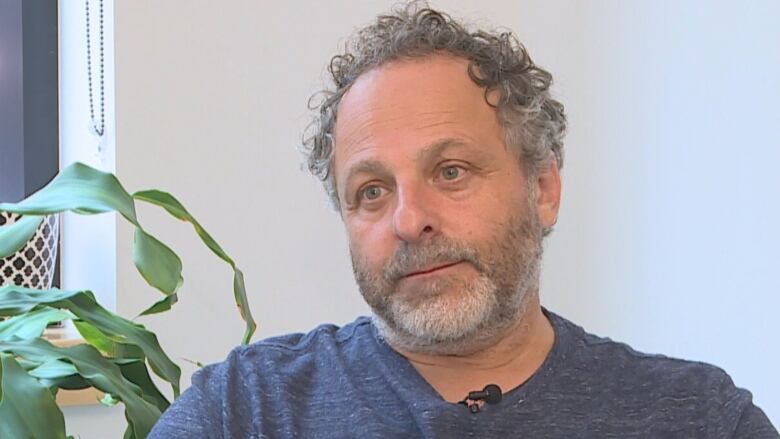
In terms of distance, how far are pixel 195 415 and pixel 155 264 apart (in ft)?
0.55

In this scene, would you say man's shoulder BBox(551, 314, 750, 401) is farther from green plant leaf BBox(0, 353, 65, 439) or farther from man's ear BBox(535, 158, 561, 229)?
green plant leaf BBox(0, 353, 65, 439)

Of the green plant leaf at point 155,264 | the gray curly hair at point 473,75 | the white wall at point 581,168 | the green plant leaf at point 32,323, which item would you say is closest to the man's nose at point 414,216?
the gray curly hair at point 473,75

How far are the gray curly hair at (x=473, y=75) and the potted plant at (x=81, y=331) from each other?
234 millimetres

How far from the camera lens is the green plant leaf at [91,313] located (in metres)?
0.98

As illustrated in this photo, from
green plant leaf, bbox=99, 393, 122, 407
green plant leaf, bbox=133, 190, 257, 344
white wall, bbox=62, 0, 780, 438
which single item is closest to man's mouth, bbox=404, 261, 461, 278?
green plant leaf, bbox=133, 190, 257, 344

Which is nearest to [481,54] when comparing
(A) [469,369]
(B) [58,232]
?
(A) [469,369]

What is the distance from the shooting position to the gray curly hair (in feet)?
3.68

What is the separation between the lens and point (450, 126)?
1061mm

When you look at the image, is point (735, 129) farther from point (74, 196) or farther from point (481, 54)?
point (74, 196)

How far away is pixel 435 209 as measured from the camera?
3.39 ft

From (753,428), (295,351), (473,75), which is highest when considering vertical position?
(473,75)

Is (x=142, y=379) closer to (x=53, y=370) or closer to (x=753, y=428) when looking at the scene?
(x=53, y=370)

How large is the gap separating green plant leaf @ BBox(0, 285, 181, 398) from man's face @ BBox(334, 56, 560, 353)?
0.23 m

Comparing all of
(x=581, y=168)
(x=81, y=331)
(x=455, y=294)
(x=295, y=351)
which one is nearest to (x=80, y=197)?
(x=81, y=331)
